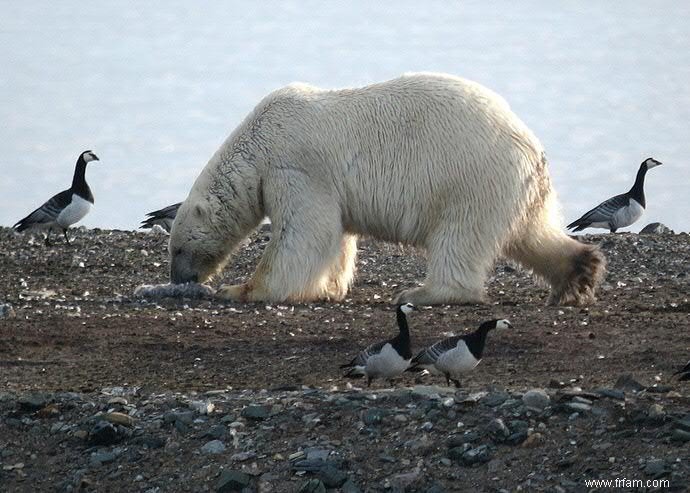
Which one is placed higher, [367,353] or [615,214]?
[367,353]

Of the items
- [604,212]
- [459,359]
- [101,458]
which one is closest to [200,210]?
[459,359]

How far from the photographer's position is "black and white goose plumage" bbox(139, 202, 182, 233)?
18797 millimetres

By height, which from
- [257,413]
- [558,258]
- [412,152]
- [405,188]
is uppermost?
[412,152]

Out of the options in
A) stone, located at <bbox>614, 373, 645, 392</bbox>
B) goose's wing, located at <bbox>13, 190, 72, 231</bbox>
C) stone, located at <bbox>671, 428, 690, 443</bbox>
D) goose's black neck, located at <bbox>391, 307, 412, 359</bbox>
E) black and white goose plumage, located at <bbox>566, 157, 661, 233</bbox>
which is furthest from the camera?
black and white goose plumage, located at <bbox>566, 157, 661, 233</bbox>

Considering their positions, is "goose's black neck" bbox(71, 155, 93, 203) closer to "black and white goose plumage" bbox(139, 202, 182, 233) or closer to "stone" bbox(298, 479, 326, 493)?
"black and white goose plumage" bbox(139, 202, 182, 233)

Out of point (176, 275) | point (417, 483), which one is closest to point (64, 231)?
point (176, 275)

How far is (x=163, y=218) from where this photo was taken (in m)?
18.9

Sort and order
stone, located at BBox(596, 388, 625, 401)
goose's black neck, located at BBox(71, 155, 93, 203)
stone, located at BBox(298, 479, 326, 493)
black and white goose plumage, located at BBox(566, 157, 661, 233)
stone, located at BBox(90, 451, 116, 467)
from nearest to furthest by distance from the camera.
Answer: stone, located at BBox(298, 479, 326, 493) < stone, located at BBox(596, 388, 625, 401) < stone, located at BBox(90, 451, 116, 467) < goose's black neck, located at BBox(71, 155, 93, 203) < black and white goose plumage, located at BBox(566, 157, 661, 233)

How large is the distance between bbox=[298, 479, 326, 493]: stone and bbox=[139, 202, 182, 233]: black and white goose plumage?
11204 millimetres

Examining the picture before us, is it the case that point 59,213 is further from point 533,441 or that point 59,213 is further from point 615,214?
point 533,441

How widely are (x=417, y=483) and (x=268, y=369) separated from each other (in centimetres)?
246

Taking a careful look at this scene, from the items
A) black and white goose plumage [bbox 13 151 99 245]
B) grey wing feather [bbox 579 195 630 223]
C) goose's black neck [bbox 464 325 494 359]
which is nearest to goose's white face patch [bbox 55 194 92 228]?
black and white goose plumage [bbox 13 151 99 245]

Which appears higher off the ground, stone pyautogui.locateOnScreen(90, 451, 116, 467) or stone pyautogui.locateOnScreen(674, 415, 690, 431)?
stone pyautogui.locateOnScreen(674, 415, 690, 431)

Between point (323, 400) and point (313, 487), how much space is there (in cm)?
89
